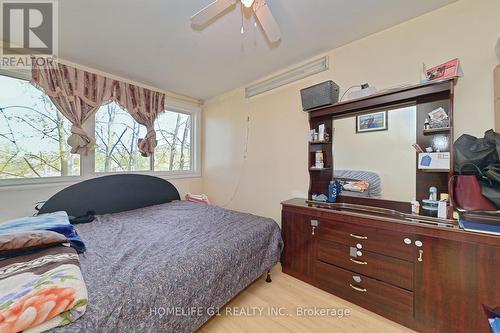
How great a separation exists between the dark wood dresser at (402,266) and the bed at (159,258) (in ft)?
1.46

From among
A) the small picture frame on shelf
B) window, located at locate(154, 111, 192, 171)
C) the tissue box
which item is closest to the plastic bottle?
the small picture frame on shelf

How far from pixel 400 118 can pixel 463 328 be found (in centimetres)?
156

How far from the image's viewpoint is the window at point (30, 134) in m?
2.05

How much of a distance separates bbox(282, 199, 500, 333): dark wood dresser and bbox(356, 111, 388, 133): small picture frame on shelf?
833mm

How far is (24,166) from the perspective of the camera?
7.01ft

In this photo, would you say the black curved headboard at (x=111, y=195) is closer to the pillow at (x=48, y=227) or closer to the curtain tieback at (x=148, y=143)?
the curtain tieback at (x=148, y=143)

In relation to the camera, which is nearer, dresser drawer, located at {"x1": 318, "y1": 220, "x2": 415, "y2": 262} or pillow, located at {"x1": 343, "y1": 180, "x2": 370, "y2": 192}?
dresser drawer, located at {"x1": 318, "y1": 220, "x2": 415, "y2": 262}

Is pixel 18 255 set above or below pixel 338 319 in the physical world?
above

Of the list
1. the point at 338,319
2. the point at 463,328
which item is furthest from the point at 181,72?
the point at 463,328

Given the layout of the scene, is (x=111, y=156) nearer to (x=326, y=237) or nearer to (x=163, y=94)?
(x=163, y=94)

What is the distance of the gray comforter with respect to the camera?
97cm

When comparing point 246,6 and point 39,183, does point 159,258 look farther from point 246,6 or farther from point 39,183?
point 39,183

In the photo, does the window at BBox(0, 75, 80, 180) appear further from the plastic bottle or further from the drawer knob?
the drawer knob

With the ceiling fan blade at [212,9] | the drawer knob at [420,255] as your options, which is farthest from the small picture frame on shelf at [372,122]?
the ceiling fan blade at [212,9]
